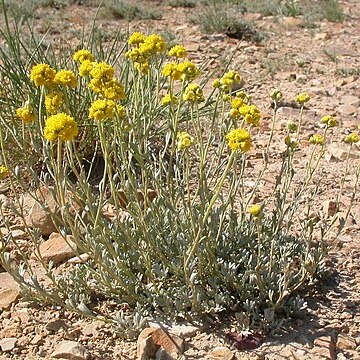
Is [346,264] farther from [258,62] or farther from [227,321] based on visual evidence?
[258,62]

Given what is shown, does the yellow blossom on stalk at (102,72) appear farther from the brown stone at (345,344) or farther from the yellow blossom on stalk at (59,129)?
the brown stone at (345,344)

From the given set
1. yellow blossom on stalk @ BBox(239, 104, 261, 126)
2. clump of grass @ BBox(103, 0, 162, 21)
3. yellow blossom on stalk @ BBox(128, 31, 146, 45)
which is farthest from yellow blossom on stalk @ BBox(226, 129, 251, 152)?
clump of grass @ BBox(103, 0, 162, 21)

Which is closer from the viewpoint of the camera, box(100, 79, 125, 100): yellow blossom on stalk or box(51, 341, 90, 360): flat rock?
box(100, 79, 125, 100): yellow blossom on stalk

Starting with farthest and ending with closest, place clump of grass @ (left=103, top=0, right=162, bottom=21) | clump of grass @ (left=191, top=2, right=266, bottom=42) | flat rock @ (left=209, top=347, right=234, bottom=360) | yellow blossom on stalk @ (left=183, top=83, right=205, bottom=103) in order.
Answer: clump of grass @ (left=103, top=0, right=162, bottom=21) < clump of grass @ (left=191, top=2, right=266, bottom=42) < flat rock @ (left=209, top=347, right=234, bottom=360) < yellow blossom on stalk @ (left=183, top=83, right=205, bottom=103)

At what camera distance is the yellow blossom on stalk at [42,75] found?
2.28m

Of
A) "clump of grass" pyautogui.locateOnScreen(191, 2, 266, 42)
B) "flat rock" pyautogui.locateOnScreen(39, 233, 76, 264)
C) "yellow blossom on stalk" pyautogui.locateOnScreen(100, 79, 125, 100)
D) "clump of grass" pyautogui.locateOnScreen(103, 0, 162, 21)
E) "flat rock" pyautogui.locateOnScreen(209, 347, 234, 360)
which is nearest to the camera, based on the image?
"yellow blossom on stalk" pyautogui.locateOnScreen(100, 79, 125, 100)

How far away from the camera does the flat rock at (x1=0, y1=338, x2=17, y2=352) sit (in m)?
2.50

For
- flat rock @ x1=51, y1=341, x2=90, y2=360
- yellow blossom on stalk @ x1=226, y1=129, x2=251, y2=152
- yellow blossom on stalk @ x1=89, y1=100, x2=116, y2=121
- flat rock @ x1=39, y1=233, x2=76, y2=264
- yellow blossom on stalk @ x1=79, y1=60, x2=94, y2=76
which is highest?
yellow blossom on stalk @ x1=79, y1=60, x2=94, y2=76

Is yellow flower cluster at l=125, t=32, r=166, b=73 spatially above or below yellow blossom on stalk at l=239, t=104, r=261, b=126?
above

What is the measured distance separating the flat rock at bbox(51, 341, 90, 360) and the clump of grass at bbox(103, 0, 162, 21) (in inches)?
262

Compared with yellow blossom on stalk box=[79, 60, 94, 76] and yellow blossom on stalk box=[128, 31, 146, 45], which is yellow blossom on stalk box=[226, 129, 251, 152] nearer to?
yellow blossom on stalk box=[79, 60, 94, 76]

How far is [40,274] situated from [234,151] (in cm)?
126

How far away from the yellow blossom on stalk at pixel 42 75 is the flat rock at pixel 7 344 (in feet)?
3.36

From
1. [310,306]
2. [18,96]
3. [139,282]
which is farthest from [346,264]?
[18,96]
